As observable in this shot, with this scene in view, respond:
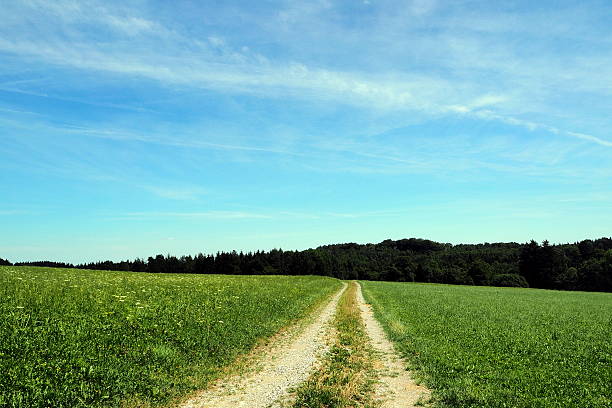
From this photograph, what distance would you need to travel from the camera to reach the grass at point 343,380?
9820 mm

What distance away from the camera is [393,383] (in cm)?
1176

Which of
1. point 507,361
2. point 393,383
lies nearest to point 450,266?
point 507,361

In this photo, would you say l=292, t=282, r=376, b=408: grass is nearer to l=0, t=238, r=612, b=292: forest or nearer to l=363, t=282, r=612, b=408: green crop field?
l=363, t=282, r=612, b=408: green crop field

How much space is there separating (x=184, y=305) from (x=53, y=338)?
9341mm

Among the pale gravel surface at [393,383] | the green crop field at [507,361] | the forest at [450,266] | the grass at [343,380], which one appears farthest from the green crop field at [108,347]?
the forest at [450,266]

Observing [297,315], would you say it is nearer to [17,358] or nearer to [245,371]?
[245,371]

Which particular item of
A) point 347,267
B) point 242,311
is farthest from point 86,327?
point 347,267

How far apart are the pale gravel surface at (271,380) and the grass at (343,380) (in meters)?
0.53

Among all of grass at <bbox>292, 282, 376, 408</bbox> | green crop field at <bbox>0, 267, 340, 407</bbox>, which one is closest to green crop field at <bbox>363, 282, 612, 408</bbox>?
grass at <bbox>292, 282, 376, 408</bbox>

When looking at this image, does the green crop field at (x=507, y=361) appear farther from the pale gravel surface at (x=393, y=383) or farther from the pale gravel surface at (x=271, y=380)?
the pale gravel surface at (x=271, y=380)

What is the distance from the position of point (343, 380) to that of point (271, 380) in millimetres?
2310

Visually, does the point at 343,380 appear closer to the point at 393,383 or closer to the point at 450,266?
the point at 393,383

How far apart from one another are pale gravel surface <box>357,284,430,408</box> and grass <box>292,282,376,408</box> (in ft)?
1.13

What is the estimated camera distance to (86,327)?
13336mm
